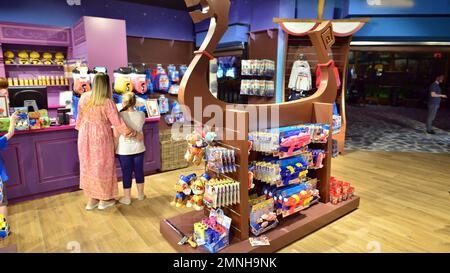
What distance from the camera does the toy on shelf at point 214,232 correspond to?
2.37 meters

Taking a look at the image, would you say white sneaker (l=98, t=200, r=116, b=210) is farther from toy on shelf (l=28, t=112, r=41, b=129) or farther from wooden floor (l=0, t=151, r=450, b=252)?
toy on shelf (l=28, t=112, r=41, b=129)

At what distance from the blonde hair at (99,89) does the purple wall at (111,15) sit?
4.19 meters

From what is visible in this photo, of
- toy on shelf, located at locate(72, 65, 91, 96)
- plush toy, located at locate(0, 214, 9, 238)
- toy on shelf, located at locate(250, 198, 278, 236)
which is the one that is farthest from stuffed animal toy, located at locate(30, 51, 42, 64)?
toy on shelf, located at locate(250, 198, 278, 236)

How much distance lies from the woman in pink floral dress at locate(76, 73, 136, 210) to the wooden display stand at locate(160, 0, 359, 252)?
952 mm

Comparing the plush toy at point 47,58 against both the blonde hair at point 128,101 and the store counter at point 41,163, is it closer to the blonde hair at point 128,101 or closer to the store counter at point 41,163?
the store counter at point 41,163

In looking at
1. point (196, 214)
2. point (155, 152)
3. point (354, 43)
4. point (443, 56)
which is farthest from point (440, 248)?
point (443, 56)

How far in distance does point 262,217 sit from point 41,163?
9.12 ft

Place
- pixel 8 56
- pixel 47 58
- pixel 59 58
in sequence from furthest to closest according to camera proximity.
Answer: pixel 59 58 → pixel 47 58 → pixel 8 56

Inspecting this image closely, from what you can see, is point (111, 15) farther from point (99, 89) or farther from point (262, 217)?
point (262, 217)

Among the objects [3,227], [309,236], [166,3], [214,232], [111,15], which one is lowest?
[309,236]

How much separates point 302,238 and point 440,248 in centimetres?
119

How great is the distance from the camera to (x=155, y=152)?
4617 millimetres

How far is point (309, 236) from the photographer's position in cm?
287

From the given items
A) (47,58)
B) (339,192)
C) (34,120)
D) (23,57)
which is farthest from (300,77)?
(23,57)
